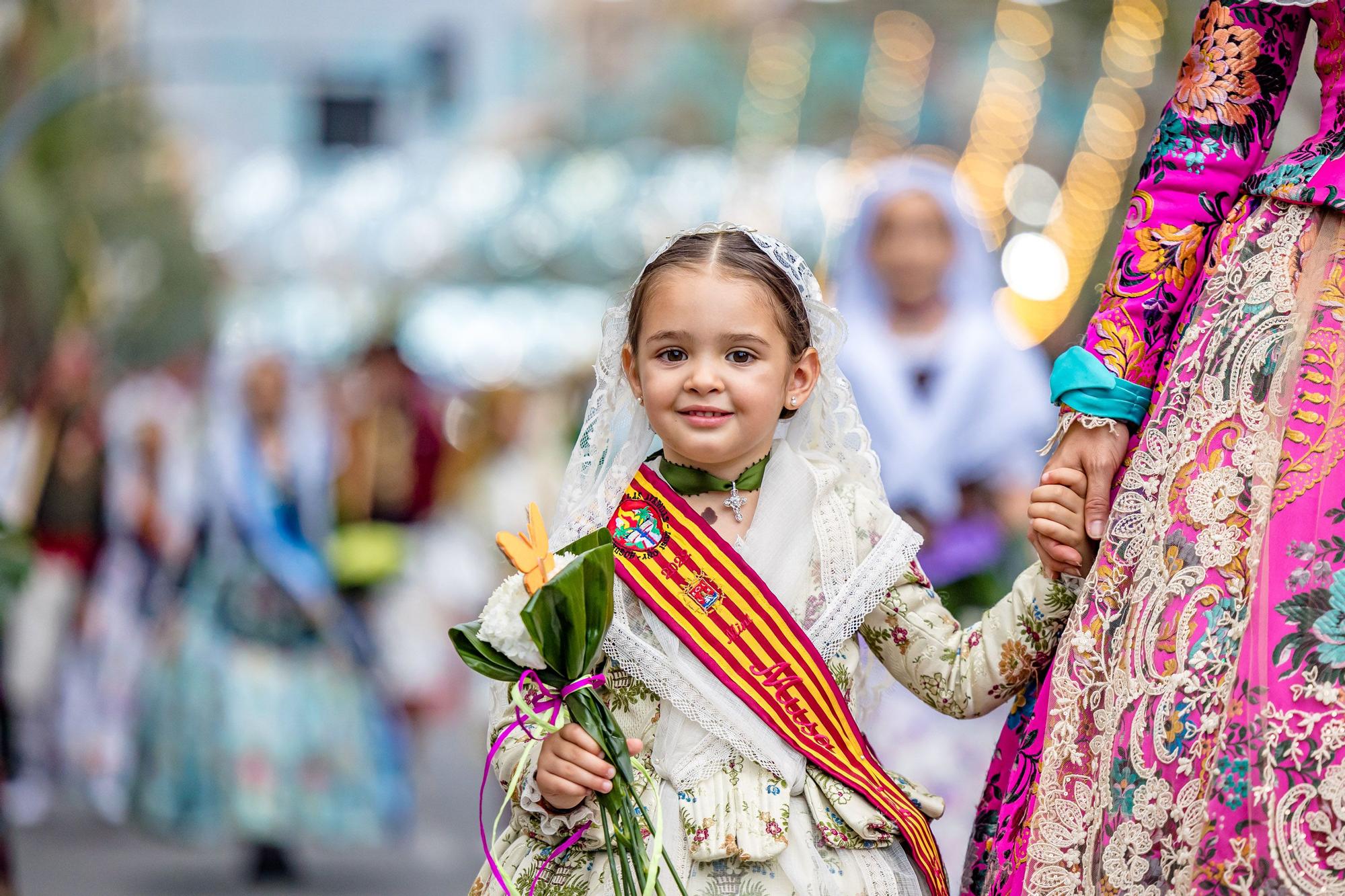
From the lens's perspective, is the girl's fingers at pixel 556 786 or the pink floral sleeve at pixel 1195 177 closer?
the girl's fingers at pixel 556 786

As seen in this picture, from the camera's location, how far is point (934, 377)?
16.9 ft

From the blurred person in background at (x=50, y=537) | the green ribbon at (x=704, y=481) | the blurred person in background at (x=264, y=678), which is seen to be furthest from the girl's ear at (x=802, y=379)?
the blurred person in background at (x=50, y=537)

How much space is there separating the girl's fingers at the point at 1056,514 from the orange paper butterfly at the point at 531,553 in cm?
78

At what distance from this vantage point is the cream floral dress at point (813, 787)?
2773mm

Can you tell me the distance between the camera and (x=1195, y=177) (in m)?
2.84

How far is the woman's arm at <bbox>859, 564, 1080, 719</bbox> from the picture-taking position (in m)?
2.86

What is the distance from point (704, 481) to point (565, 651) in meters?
0.48

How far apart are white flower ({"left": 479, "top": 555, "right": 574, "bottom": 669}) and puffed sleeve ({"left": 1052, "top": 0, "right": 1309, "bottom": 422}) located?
0.92 metres

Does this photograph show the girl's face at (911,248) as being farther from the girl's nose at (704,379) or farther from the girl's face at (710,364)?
the girl's nose at (704,379)

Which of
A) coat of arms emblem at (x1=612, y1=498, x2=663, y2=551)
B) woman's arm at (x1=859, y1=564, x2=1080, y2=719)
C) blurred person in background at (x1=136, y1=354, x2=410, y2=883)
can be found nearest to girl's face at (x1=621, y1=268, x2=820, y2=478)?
coat of arms emblem at (x1=612, y1=498, x2=663, y2=551)

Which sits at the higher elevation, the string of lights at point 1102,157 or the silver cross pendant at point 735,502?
the string of lights at point 1102,157

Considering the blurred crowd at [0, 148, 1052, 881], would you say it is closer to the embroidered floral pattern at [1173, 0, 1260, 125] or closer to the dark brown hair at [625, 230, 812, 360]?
the dark brown hair at [625, 230, 812, 360]

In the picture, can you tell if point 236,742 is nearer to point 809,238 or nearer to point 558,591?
point 558,591

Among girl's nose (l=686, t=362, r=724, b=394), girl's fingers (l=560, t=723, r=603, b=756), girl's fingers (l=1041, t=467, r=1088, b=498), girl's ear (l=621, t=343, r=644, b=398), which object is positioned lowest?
girl's fingers (l=560, t=723, r=603, b=756)
